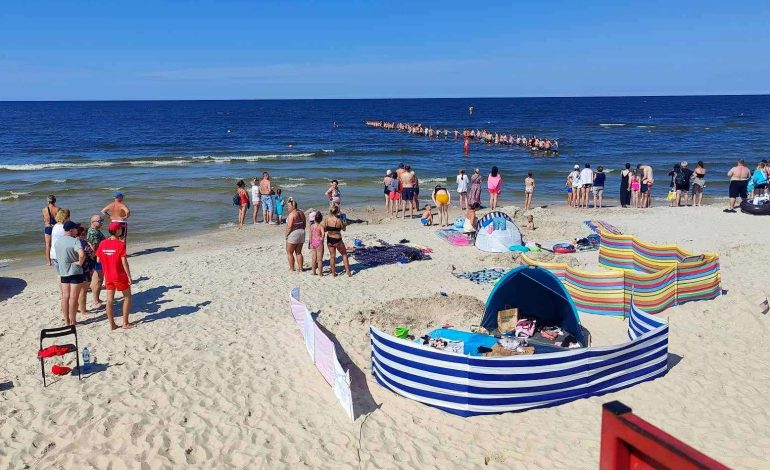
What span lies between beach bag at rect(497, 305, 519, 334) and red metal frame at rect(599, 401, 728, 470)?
6.71 m

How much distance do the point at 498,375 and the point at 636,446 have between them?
4.66 m

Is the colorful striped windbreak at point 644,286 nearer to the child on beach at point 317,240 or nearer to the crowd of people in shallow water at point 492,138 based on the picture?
the child on beach at point 317,240

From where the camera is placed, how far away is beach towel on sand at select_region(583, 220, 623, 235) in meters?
15.0

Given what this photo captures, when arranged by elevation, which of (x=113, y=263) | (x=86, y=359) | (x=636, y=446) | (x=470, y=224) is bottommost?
(x=86, y=359)

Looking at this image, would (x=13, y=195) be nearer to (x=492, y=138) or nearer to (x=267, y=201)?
(x=267, y=201)

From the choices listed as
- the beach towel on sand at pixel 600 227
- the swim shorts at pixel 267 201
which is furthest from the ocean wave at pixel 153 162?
the beach towel on sand at pixel 600 227

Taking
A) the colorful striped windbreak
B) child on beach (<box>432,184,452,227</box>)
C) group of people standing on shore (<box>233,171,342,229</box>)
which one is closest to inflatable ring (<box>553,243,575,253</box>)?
the colorful striped windbreak

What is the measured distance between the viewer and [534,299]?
30.1 ft

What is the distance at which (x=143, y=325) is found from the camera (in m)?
9.38

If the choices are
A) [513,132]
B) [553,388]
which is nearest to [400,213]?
[553,388]

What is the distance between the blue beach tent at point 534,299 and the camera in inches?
343

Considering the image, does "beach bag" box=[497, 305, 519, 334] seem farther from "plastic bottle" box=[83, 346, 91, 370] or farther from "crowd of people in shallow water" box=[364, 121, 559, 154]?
"crowd of people in shallow water" box=[364, 121, 559, 154]

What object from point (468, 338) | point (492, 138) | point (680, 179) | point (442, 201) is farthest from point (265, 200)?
point (492, 138)

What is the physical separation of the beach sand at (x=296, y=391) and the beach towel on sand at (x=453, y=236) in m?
2.56
